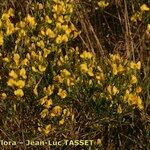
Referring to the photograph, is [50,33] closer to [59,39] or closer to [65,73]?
[59,39]

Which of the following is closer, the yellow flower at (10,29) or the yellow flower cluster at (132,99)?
the yellow flower cluster at (132,99)

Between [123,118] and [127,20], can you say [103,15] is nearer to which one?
[127,20]

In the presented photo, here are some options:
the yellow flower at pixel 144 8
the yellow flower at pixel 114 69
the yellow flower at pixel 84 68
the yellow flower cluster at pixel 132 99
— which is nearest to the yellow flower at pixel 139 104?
the yellow flower cluster at pixel 132 99

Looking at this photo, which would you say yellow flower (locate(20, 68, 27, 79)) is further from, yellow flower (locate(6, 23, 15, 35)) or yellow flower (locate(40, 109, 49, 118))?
yellow flower (locate(6, 23, 15, 35))

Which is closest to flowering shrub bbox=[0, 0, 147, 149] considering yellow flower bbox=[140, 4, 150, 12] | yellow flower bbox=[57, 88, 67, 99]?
yellow flower bbox=[57, 88, 67, 99]

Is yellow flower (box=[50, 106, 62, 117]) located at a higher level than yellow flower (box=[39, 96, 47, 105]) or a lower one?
lower

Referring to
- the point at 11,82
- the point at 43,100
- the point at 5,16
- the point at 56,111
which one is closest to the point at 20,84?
the point at 11,82

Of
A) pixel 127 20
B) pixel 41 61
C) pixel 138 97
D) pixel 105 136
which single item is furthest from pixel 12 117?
pixel 127 20

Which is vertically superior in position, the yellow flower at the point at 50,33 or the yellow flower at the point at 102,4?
the yellow flower at the point at 102,4

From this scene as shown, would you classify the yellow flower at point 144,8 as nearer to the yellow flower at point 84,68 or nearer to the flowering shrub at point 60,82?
the flowering shrub at point 60,82

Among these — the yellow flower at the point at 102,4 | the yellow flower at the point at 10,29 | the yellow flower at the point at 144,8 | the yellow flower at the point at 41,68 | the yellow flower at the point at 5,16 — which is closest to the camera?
the yellow flower at the point at 41,68

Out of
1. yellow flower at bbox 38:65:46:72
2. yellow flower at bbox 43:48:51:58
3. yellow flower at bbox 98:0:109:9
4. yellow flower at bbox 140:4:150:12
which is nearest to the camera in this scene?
yellow flower at bbox 38:65:46:72
